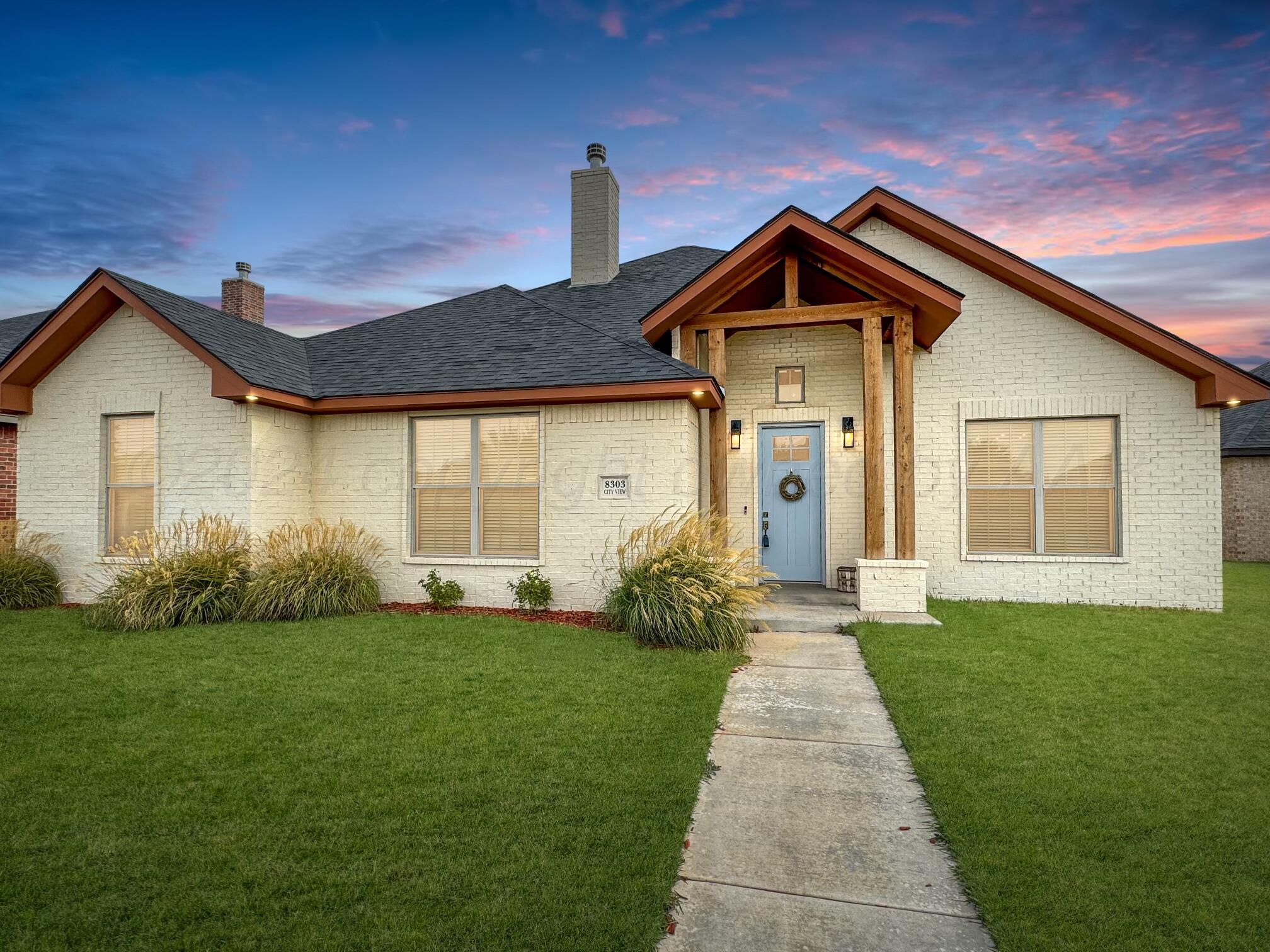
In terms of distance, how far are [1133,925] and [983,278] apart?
30.1ft

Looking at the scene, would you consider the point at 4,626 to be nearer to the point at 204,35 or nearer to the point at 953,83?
the point at 204,35

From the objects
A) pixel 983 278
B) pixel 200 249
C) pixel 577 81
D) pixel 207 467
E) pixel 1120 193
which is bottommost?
pixel 207 467

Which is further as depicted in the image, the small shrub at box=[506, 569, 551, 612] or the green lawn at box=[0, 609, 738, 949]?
the small shrub at box=[506, 569, 551, 612]

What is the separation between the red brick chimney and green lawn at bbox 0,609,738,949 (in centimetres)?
982

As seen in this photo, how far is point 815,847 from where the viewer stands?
3.02 meters

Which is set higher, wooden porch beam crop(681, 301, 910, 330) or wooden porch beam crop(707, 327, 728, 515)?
wooden porch beam crop(681, 301, 910, 330)

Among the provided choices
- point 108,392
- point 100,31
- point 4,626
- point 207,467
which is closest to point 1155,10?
point 207,467

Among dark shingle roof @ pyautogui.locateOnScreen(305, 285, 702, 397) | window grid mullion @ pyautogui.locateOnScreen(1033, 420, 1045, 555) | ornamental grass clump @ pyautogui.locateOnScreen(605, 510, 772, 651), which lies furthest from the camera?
window grid mullion @ pyautogui.locateOnScreen(1033, 420, 1045, 555)

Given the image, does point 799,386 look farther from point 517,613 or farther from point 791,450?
point 517,613

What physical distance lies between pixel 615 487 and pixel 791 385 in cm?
360

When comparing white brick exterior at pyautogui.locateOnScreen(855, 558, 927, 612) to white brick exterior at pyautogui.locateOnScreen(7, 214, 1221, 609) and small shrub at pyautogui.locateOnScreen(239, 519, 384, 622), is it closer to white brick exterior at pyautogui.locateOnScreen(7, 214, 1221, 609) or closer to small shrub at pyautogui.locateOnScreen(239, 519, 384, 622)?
white brick exterior at pyautogui.locateOnScreen(7, 214, 1221, 609)

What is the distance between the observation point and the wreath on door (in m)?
→ 10.2

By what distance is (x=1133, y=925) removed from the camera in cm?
234

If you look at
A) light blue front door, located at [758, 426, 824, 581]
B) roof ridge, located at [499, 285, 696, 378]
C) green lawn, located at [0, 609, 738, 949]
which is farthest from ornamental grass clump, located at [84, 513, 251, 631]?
light blue front door, located at [758, 426, 824, 581]
